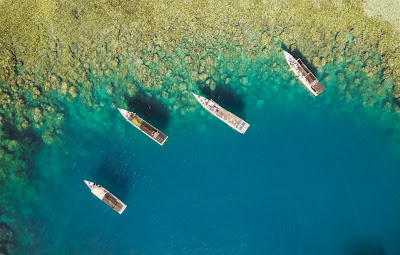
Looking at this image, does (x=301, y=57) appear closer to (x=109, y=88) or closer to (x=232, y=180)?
(x=232, y=180)

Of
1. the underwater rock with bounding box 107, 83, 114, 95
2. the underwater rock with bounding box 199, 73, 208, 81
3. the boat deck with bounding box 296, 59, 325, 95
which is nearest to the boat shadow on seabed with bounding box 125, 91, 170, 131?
the underwater rock with bounding box 107, 83, 114, 95

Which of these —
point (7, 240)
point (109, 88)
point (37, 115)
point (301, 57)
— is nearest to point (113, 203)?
point (7, 240)

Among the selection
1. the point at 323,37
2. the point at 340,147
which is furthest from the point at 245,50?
the point at 340,147

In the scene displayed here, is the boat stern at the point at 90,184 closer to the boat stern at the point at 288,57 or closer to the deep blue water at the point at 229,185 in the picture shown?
the deep blue water at the point at 229,185

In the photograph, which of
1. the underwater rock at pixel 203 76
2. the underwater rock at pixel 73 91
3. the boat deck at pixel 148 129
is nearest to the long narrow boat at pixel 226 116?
the underwater rock at pixel 203 76

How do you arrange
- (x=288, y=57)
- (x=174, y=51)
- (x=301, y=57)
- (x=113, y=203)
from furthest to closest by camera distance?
(x=301, y=57), (x=174, y=51), (x=288, y=57), (x=113, y=203)

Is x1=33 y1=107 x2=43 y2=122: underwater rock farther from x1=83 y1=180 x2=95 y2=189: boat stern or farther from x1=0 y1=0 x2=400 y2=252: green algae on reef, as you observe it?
x1=83 y1=180 x2=95 y2=189: boat stern
